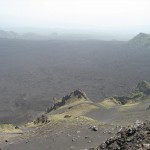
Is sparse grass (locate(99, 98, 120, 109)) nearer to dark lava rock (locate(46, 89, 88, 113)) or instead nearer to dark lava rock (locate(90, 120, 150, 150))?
dark lava rock (locate(46, 89, 88, 113))

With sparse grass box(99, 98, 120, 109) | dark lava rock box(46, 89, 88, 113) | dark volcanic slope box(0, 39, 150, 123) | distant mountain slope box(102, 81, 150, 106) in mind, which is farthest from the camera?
dark volcanic slope box(0, 39, 150, 123)

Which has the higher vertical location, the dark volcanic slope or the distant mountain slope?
the distant mountain slope

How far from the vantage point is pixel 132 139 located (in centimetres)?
1802

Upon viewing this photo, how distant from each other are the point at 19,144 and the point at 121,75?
123736 millimetres

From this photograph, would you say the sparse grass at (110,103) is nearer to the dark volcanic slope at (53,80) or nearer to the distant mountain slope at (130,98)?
the distant mountain slope at (130,98)

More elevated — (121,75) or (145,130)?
(145,130)

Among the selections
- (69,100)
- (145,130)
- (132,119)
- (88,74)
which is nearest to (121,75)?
(88,74)

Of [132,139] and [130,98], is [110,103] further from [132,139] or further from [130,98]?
[132,139]

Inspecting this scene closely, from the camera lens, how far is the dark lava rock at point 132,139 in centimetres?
1723

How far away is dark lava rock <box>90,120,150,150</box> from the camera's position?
17.2 metres

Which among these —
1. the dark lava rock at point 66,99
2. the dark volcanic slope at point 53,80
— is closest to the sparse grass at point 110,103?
the dark lava rock at point 66,99

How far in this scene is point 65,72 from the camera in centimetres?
16288

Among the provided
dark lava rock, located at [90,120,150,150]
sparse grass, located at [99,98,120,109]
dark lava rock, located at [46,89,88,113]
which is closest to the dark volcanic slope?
dark lava rock, located at [46,89,88,113]

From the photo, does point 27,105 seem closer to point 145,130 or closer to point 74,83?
point 74,83
